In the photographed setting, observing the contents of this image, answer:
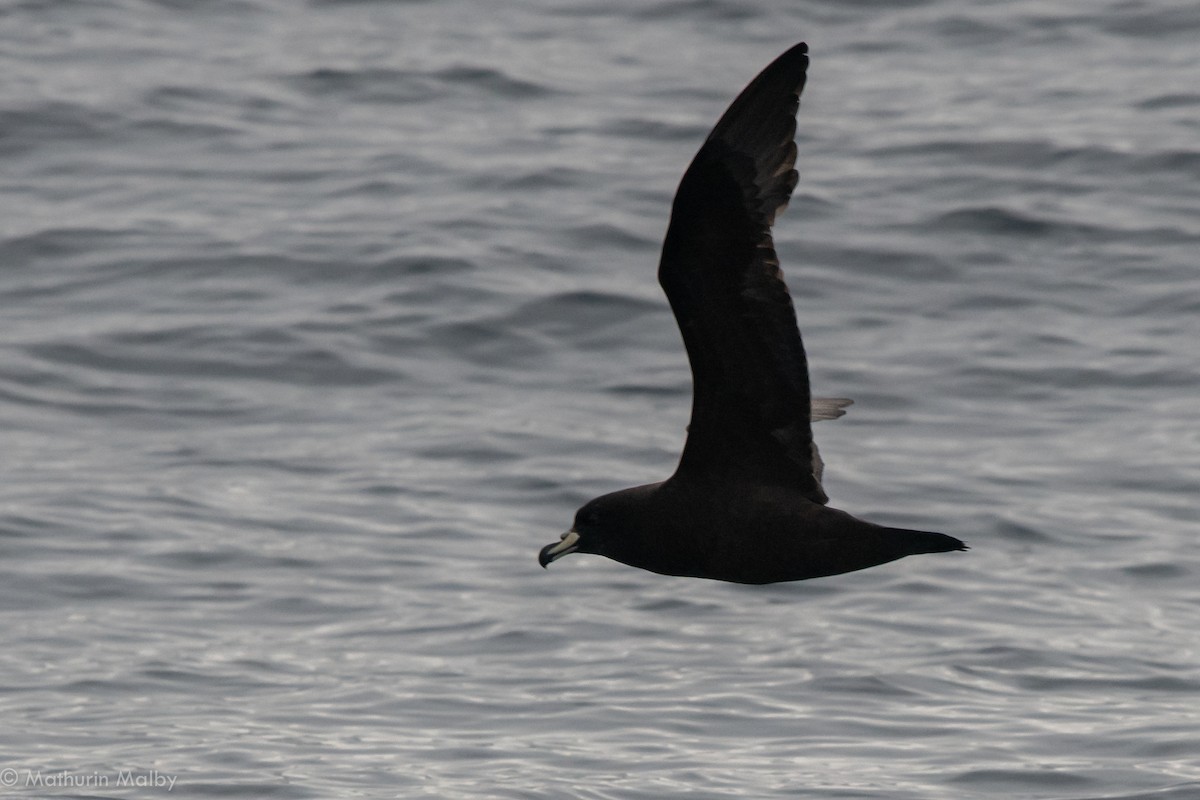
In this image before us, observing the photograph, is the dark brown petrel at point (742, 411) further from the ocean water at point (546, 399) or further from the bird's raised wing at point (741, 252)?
the ocean water at point (546, 399)

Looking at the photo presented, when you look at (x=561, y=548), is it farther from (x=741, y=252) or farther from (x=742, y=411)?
(x=741, y=252)

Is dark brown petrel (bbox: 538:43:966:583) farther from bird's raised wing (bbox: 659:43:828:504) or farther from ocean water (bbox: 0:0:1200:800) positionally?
ocean water (bbox: 0:0:1200:800)

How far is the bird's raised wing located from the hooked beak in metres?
0.80

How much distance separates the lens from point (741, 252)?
7.09 metres

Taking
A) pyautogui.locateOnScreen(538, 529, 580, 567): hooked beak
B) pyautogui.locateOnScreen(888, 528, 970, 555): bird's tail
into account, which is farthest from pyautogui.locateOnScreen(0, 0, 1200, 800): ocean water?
pyautogui.locateOnScreen(888, 528, 970, 555): bird's tail

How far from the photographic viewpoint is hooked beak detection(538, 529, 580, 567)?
7703mm

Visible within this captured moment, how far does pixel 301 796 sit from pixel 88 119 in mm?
9918

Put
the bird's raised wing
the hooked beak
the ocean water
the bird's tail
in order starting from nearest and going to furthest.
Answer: the bird's raised wing < the bird's tail < the hooked beak < the ocean water

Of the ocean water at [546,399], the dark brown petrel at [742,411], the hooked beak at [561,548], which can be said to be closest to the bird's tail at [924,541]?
the dark brown petrel at [742,411]

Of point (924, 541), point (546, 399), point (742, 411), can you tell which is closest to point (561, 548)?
point (742, 411)

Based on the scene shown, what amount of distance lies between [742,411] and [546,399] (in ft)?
19.9

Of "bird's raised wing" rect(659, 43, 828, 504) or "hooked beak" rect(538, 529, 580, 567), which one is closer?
"bird's raised wing" rect(659, 43, 828, 504)

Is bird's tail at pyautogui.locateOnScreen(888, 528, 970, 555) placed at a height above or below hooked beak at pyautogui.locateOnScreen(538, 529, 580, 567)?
above

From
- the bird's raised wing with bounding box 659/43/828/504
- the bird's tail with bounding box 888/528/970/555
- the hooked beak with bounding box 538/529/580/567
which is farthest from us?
the hooked beak with bounding box 538/529/580/567
